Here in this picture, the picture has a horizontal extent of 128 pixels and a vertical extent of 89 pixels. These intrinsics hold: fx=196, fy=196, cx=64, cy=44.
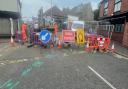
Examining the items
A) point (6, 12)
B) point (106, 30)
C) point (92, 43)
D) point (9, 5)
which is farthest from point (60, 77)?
point (106, 30)

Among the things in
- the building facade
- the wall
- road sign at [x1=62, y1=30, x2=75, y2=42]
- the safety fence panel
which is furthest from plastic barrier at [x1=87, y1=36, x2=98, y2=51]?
the wall

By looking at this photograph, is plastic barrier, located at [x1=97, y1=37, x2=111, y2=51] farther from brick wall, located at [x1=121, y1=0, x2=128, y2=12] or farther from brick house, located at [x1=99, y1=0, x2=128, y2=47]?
brick wall, located at [x1=121, y1=0, x2=128, y2=12]

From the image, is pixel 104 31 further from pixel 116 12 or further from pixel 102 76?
pixel 102 76

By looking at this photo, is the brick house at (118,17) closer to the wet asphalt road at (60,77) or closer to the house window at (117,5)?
the house window at (117,5)

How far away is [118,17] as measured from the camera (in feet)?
78.6

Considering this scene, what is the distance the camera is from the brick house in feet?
68.0

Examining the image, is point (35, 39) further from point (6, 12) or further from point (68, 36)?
point (6, 12)

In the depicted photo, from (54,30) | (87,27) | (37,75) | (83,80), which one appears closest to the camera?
(83,80)

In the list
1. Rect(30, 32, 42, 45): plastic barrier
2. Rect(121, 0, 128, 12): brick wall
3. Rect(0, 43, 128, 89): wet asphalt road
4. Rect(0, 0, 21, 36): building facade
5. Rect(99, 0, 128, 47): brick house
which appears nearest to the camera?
Rect(0, 43, 128, 89): wet asphalt road

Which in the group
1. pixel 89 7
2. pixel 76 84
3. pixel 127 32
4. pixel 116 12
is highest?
pixel 89 7

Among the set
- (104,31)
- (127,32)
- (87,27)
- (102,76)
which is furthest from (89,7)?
(102,76)

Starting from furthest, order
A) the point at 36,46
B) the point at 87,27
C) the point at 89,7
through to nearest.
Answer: the point at 89,7 → the point at 87,27 → the point at 36,46

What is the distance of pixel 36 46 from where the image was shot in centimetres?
1736

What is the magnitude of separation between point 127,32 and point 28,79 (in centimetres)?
1428
